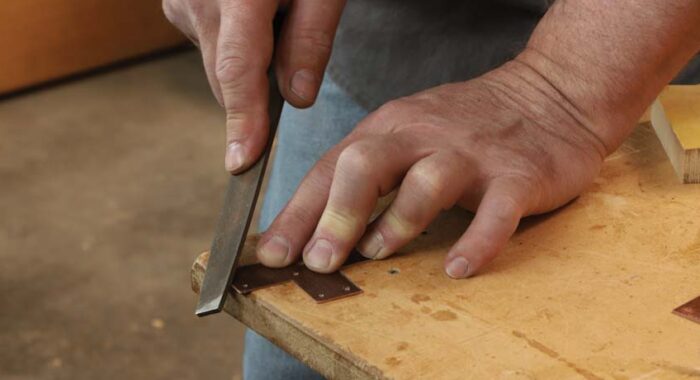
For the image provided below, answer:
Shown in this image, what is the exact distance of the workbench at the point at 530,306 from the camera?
64cm

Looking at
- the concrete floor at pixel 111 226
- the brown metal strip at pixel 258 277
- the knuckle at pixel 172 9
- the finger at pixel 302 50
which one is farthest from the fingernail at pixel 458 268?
the concrete floor at pixel 111 226

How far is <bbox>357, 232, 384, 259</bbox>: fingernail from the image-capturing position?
30.5 inches

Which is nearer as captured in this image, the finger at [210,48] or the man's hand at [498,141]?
the man's hand at [498,141]

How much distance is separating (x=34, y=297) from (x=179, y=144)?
86 centimetres

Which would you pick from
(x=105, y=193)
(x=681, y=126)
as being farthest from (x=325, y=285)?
(x=105, y=193)

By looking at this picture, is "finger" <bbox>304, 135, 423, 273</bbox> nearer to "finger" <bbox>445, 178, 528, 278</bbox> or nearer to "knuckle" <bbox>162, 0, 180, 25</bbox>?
"finger" <bbox>445, 178, 528, 278</bbox>

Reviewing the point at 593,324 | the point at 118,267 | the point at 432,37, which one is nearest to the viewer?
the point at 593,324

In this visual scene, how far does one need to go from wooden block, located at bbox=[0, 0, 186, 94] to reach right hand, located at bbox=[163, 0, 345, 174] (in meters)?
2.60

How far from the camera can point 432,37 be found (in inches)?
45.2

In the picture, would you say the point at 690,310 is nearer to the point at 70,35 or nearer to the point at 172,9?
the point at 172,9

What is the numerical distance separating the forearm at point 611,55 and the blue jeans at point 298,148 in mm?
A: 356

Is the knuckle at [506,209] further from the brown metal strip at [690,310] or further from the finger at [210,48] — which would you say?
the finger at [210,48]

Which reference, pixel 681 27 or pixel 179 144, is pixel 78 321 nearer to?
pixel 179 144

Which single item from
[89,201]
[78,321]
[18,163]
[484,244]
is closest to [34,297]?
[78,321]
